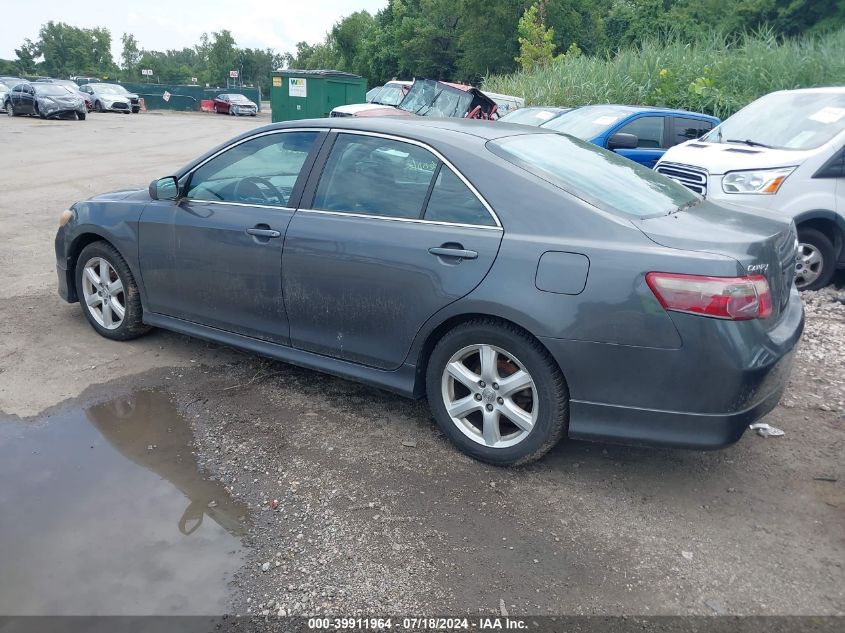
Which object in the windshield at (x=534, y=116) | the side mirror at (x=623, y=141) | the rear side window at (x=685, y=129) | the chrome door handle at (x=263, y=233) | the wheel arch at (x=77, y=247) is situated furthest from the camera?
the windshield at (x=534, y=116)

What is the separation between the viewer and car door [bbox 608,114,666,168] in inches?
380

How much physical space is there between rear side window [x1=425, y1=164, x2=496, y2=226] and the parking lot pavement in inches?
48.0

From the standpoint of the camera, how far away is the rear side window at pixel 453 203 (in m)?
3.66

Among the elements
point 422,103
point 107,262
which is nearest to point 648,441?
point 107,262

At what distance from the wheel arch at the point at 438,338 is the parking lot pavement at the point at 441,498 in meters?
0.38

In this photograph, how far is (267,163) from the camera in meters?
4.57

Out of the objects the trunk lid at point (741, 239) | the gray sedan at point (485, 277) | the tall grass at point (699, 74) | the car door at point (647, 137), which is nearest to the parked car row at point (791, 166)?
the car door at point (647, 137)

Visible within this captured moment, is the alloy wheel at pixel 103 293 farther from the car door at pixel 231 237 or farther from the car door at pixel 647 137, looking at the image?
the car door at pixel 647 137

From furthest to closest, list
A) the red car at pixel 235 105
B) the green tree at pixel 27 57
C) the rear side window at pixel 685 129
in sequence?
the green tree at pixel 27 57
the red car at pixel 235 105
the rear side window at pixel 685 129

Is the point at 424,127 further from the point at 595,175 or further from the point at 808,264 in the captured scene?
the point at 808,264

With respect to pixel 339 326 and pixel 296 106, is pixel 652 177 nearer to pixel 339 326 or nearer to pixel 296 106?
pixel 339 326

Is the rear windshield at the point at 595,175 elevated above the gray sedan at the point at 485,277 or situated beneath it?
elevated above

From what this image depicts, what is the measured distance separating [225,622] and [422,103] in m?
12.8

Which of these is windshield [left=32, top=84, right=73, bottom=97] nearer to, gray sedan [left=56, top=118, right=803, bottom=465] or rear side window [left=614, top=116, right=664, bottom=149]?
rear side window [left=614, top=116, right=664, bottom=149]
